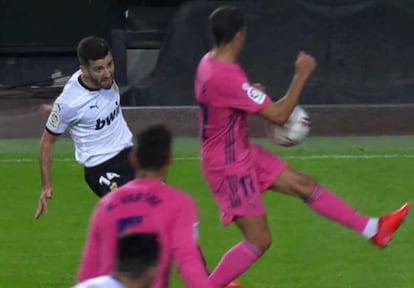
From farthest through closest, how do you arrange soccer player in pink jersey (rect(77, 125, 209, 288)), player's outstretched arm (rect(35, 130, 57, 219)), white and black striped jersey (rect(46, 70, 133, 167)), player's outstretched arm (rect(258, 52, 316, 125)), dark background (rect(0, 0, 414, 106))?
dark background (rect(0, 0, 414, 106)) → white and black striped jersey (rect(46, 70, 133, 167)) → player's outstretched arm (rect(35, 130, 57, 219)) → player's outstretched arm (rect(258, 52, 316, 125)) → soccer player in pink jersey (rect(77, 125, 209, 288))

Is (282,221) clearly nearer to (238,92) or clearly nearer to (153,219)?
(238,92)

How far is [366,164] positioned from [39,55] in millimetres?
8139

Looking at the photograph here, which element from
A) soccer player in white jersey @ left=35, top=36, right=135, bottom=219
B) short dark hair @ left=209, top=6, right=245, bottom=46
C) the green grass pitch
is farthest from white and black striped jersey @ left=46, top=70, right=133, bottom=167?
short dark hair @ left=209, top=6, right=245, bottom=46

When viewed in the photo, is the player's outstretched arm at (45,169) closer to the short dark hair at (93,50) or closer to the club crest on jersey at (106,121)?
the club crest on jersey at (106,121)

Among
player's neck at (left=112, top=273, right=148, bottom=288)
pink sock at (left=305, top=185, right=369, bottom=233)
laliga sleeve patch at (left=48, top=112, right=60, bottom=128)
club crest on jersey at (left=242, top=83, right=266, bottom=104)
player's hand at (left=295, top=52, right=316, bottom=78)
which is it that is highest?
player's neck at (left=112, top=273, right=148, bottom=288)

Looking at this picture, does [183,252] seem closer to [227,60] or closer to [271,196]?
[227,60]

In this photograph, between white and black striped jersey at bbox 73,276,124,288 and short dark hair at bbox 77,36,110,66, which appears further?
short dark hair at bbox 77,36,110,66

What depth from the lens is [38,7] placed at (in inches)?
859

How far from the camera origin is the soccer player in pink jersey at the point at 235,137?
8.24m

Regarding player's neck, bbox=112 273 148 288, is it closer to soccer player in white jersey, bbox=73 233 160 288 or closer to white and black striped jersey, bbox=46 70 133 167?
soccer player in white jersey, bbox=73 233 160 288

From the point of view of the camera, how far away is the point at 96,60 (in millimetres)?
8977

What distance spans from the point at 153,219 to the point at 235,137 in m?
2.59

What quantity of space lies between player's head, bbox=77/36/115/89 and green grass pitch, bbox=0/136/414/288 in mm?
1534

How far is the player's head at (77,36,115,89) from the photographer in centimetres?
892
